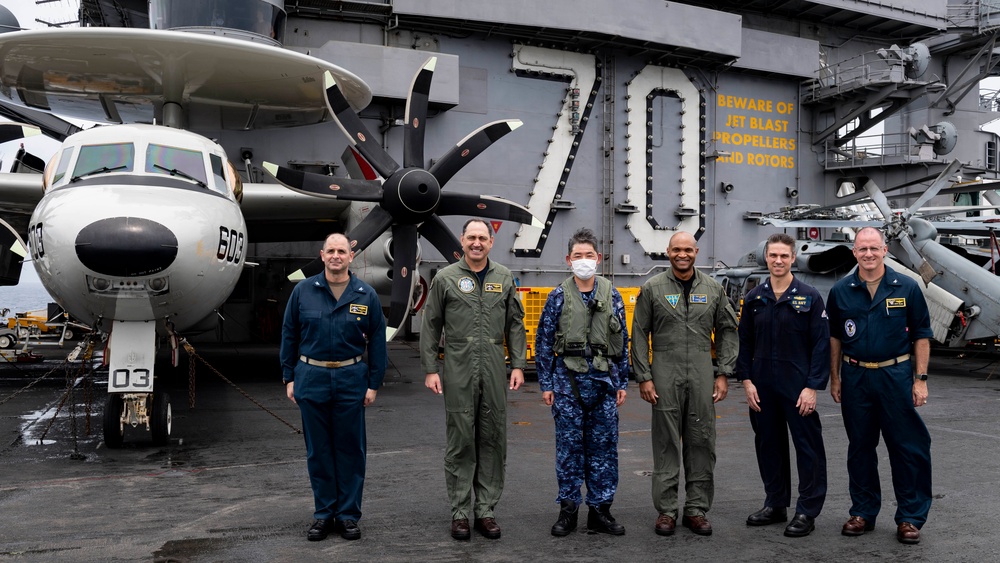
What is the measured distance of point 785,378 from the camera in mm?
5492

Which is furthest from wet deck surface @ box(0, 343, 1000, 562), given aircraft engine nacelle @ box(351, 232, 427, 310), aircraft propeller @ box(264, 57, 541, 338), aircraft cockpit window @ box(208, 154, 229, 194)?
aircraft engine nacelle @ box(351, 232, 427, 310)

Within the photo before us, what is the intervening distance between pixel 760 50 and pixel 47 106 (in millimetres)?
19388

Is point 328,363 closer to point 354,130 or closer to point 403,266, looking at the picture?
point 403,266

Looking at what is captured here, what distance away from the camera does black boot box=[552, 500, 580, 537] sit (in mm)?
5355

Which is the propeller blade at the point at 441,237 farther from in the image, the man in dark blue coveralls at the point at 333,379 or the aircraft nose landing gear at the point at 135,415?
the man in dark blue coveralls at the point at 333,379

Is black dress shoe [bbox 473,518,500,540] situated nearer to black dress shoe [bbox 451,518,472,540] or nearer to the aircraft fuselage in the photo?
black dress shoe [bbox 451,518,472,540]

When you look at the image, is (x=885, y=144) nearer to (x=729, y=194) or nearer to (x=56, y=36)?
(x=729, y=194)

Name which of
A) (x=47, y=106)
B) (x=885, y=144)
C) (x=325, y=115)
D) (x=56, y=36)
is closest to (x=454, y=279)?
(x=56, y=36)

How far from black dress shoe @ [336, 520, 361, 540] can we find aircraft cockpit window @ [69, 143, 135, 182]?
18.2 feet

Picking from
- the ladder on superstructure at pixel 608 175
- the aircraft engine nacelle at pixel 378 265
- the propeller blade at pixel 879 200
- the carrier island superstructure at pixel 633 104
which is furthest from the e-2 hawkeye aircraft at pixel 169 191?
the ladder on superstructure at pixel 608 175

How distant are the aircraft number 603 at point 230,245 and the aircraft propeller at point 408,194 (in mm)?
2191

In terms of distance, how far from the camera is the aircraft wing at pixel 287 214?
13.6 metres

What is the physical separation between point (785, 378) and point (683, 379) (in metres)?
0.70

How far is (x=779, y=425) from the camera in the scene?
5.66 metres
